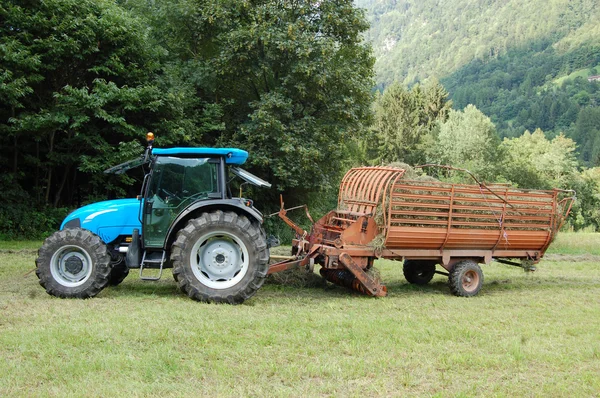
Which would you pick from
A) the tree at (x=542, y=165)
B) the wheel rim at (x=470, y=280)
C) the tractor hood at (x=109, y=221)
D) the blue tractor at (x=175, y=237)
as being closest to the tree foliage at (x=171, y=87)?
the tractor hood at (x=109, y=221)

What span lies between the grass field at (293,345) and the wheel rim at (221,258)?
1.63 ft

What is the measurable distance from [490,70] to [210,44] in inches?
6033

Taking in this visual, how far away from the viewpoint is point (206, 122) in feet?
63.8

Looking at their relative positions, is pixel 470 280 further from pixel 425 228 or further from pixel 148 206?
pixel 148 206

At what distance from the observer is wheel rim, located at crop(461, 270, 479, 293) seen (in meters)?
9.70

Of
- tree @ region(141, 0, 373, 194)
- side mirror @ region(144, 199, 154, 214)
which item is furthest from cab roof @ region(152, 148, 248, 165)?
tree @ region(141, 0, 373, 194)

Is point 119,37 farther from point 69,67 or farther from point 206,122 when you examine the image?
point 206,122

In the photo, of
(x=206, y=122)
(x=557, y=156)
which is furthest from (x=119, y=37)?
(x=557, y=156)

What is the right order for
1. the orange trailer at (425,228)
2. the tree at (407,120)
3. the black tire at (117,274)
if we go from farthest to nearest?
the tree at (407,120), the black tire at (117,274), the orange trailer at (425,228)

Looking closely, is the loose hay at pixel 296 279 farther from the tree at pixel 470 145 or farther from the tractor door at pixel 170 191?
the tree at pixel 470 145

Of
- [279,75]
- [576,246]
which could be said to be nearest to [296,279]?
[279,75]

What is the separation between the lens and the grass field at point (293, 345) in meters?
4.71

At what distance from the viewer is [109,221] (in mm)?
8469

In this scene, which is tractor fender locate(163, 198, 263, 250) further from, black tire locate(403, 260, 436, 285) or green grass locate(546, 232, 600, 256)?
green grass locate(546, 232, 600, 256)
